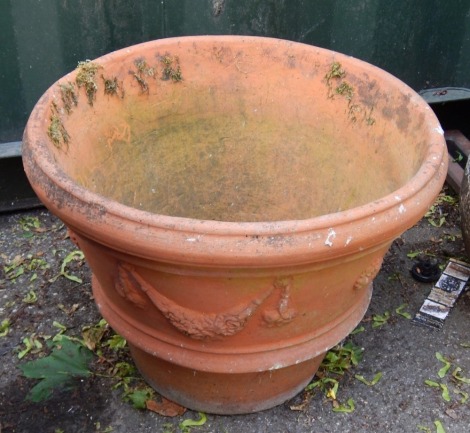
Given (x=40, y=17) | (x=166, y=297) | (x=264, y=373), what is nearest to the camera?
(x=166, y=297)

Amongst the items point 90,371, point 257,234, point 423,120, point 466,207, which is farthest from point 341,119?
point 90,371

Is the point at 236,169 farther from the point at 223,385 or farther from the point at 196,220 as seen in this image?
the point at 196,220

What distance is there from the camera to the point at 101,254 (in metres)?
1.69

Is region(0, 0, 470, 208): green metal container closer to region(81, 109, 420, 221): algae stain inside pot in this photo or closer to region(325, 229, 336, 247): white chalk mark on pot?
region(81, 109, 420, 221): algae stain inside pot

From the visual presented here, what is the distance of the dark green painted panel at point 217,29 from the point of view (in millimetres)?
2684

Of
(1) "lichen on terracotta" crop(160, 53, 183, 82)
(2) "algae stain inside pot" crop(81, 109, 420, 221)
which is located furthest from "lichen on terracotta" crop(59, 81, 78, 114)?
(1) "lichen on terracotta" crop(160, 53, 183, 82)

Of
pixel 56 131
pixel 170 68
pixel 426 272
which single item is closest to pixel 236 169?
pixel 170 68

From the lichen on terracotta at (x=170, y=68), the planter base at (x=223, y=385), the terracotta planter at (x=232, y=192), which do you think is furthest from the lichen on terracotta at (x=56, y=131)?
the planter base at (x=223, y=385)

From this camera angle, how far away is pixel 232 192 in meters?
2.42

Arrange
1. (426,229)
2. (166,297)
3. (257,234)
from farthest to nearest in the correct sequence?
(426,229), (166,297), (257,234)

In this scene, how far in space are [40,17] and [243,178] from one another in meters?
1.04

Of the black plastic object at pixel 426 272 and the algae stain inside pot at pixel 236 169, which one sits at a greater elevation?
the algae stain inside pot at pixel 236 169

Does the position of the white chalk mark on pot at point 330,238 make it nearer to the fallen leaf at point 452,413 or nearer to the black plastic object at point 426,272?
the fallen leaf at point 452,413

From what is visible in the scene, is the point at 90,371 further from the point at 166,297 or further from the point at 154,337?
the point at 166,297
